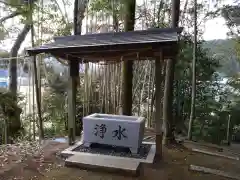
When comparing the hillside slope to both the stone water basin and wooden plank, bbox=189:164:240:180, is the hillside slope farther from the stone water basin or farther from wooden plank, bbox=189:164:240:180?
the stone water basin

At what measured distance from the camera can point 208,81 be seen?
21.5 ft

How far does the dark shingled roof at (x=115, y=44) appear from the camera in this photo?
10.7 feet

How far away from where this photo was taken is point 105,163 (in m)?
3.38

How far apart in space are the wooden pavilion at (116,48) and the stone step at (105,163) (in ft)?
2.35

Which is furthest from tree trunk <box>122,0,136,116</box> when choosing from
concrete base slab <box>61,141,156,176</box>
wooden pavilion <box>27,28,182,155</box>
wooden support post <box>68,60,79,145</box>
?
concrete base slab <box>61,141,156,176</box>

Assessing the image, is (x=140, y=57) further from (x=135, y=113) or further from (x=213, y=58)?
(x=213, y=58)

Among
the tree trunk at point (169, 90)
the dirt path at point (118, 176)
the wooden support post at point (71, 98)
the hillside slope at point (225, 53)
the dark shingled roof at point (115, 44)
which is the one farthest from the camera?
the hillside slope at point (225, 53)

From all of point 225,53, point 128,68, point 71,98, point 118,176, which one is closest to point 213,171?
point 118,176

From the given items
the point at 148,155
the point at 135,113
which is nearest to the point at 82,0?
the point at 135,113

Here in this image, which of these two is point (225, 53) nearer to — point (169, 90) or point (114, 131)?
point (169, 90)


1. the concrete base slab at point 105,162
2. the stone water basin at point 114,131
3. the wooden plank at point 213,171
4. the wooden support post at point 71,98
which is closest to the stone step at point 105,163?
the concrete base slab at point 105,162

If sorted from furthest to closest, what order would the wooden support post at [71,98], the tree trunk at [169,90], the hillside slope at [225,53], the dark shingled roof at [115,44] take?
the hillside slope at [225,53] → the tree trunk at [169,90] → the wooden support post at [71,98] → the dark shingled roof at [115,44]

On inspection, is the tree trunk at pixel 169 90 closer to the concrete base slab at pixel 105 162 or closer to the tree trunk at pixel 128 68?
the tree trunk at pixel 128 68

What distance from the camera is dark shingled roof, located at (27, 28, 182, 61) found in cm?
325
